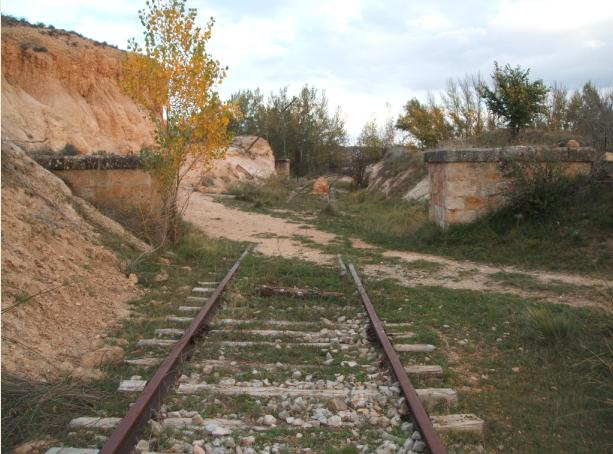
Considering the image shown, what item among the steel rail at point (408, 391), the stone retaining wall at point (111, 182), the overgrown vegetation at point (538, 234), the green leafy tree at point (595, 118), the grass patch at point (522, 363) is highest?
the green leafy tree at point (595, 118)

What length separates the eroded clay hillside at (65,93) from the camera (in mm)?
21000

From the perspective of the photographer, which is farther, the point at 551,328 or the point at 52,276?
the point at 52,276

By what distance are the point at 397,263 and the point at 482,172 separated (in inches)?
105

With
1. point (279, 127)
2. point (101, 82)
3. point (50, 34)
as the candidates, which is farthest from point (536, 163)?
point (279, 127)

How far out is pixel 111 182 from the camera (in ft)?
35.4

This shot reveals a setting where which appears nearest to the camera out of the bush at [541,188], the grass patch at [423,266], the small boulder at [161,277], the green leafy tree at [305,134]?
the small boulder at [161,277]

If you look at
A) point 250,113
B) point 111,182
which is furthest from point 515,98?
point 250,113

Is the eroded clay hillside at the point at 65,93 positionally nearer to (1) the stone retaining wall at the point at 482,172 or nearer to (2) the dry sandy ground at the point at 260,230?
(2) the dry sandy ground at the point at 260,230

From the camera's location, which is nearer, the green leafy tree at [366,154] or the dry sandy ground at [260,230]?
the dry sandy ground at [260,230]

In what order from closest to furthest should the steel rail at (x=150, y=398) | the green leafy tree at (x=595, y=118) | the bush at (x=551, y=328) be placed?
the steel rail at (x=150, y=398), the bush at (x=551, y=328), the green leafy tree at (x=595, y=118)

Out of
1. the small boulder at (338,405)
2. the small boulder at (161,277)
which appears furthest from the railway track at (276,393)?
the small boulder at (161,277)

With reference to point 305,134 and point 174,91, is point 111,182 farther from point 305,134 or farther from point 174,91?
point 305,134

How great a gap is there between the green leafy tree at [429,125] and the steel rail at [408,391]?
63.0 feet

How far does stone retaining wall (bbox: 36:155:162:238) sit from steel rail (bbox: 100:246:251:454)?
546cm
